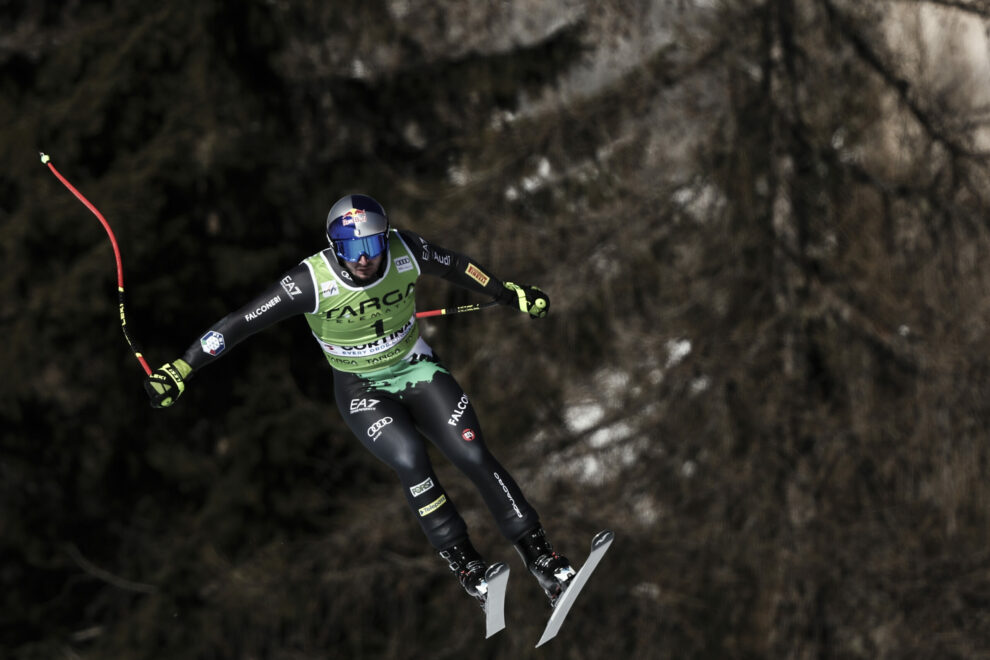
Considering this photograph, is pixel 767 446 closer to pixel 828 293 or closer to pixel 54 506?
pixel 828 293

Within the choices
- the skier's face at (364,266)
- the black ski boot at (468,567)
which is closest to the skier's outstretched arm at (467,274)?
the skier's face at (364,266)

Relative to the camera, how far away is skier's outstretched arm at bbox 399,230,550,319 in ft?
23.4

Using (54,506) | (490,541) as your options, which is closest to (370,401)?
(490,541)

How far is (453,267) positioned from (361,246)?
0.82 metres

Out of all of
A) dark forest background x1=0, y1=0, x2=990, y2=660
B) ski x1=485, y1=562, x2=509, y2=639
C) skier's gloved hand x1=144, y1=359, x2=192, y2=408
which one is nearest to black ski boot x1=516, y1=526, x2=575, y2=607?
ski x1=485, y1=562, x2=509, y2=639

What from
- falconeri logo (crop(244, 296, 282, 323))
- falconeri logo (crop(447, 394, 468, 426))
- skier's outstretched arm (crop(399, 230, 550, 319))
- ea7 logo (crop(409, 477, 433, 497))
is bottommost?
ea7 logo (crop(409, 477, 433, 497))

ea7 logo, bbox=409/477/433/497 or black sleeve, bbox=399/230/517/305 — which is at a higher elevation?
black sleeve, bbox=399/230/517/305

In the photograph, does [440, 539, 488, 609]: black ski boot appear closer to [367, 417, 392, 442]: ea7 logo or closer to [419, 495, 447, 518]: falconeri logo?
[419, 495, 447, 518]: falconeri logo

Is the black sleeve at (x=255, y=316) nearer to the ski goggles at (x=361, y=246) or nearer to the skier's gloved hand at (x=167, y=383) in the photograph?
the skier's gloved hand at (x=167, y=383)

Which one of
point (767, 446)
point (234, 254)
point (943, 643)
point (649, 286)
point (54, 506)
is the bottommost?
point (943, 643)

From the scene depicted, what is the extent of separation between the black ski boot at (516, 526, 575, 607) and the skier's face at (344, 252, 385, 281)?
1592 millimetres

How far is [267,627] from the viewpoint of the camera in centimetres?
1368

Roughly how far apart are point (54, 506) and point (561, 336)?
18.7ft

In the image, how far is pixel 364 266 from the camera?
22.1 ft
